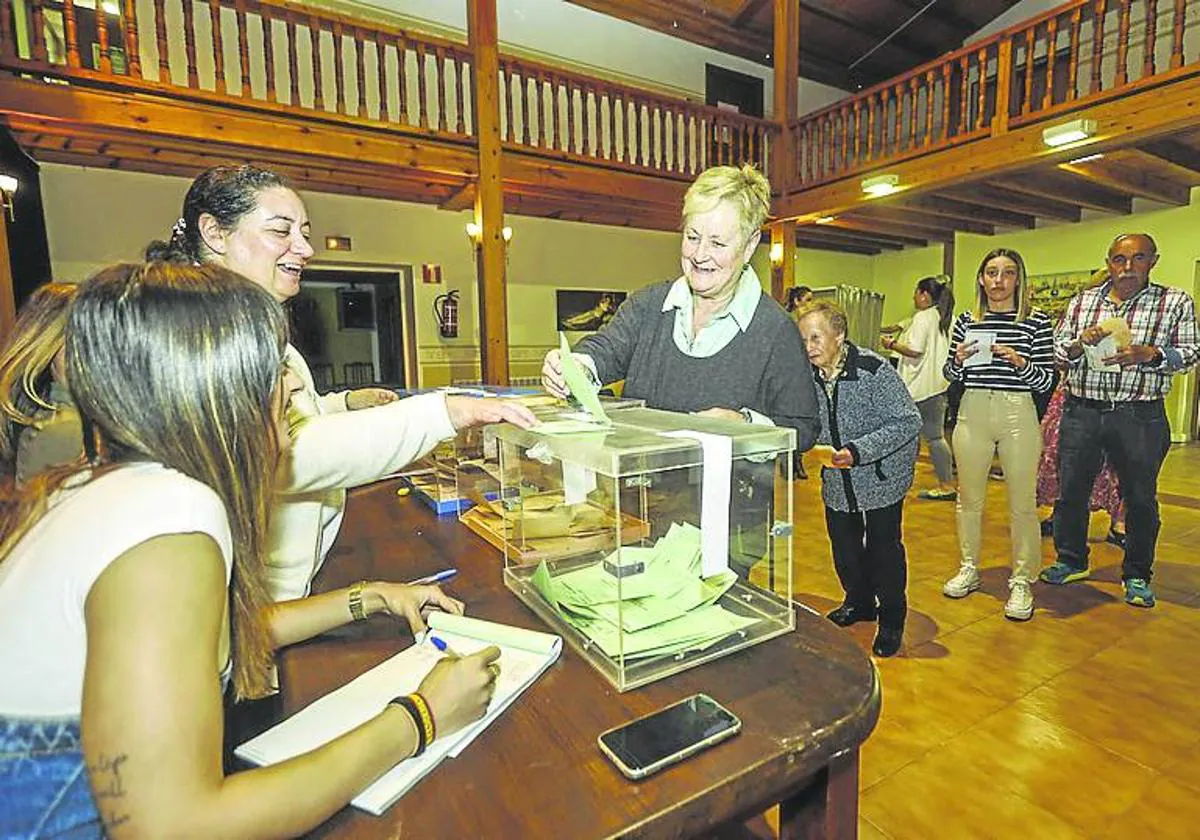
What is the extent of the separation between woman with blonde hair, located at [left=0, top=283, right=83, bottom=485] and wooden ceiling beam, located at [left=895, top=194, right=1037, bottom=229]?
656 centimetres

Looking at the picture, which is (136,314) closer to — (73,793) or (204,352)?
(204,352)

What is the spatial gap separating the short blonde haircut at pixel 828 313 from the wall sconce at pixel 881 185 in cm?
405

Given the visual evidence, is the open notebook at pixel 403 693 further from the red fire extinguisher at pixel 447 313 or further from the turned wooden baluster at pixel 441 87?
the red fire extinguisher at pixel 447 313

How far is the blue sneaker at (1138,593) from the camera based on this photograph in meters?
2.71

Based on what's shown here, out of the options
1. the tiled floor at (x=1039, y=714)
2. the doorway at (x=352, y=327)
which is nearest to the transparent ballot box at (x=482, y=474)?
the tiled floor at (x=1039, y=714)

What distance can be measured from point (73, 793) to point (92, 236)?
20.6 feet

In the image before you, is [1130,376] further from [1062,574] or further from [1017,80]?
[1017,80]

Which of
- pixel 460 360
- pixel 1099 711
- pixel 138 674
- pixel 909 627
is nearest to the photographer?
pixel 138 674

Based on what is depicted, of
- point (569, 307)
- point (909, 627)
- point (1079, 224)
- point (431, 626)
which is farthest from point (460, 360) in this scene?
point (1079, 224)

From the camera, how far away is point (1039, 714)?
77.0 inches

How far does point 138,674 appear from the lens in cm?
49

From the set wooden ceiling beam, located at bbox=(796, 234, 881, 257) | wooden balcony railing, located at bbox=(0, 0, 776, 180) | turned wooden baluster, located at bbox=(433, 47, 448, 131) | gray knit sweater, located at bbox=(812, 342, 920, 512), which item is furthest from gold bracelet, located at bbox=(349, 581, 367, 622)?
wooden ceiling beam, located at bbox=(796, 234, 881, 257)

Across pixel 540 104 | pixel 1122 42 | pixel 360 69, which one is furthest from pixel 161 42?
pixel 1122 42

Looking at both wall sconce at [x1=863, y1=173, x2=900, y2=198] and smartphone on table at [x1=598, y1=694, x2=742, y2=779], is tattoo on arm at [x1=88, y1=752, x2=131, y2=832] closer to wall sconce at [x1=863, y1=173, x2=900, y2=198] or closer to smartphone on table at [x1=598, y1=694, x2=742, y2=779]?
smartphone on table at [x1=598, y1=694, x2=742, y2=779]
